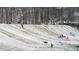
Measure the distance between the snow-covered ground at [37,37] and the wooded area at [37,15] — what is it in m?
0.06

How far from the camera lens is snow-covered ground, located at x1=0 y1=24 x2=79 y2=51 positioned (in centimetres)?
1109

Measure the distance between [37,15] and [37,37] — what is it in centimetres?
27

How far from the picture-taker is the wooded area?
437 inches

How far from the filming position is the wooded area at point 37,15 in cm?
1109

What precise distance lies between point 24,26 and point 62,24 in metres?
0.47

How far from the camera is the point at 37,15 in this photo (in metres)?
11.1

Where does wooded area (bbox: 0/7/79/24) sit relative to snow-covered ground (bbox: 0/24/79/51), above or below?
above

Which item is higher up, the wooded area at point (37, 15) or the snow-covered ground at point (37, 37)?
the wooded area at point (37, 15)

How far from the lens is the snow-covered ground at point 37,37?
36.4 feet

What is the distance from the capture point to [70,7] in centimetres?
1109

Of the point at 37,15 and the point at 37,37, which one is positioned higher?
the point at 37,15

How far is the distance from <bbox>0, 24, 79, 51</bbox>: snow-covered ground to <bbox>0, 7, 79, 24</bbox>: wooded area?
0.20ft
